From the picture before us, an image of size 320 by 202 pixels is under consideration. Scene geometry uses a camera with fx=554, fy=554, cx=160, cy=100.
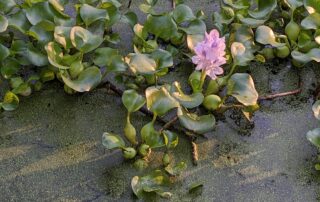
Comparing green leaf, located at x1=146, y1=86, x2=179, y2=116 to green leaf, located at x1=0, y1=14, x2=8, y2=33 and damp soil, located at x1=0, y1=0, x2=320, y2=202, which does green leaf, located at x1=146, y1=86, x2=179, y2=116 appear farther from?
green leaf, located at x1=0, y1=14, x2=8, y2=33

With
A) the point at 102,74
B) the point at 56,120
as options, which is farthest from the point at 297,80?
the point at 56,120

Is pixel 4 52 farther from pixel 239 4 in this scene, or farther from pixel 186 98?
pixel 239 4

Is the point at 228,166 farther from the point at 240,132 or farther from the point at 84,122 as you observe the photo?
the point at 84,122

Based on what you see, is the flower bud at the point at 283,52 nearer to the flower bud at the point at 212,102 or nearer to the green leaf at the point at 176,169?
the flower bud at the point at 212,102

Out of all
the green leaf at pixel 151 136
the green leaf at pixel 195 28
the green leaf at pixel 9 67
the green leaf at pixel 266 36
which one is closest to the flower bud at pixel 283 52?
the green leaf at pixel 266 36

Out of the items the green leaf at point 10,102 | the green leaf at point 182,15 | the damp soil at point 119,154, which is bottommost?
the damp soil at point 119,154
